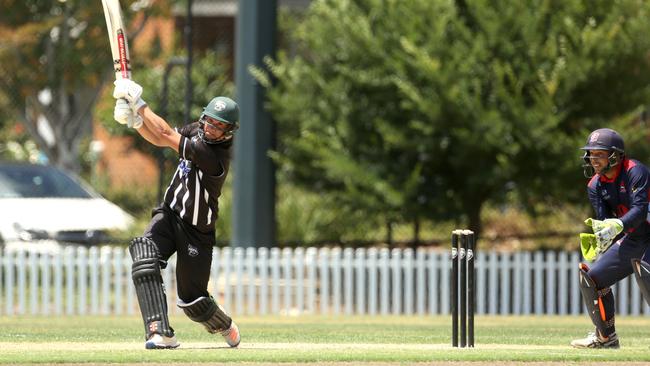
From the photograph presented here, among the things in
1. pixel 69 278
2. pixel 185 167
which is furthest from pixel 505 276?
pixel 185 167

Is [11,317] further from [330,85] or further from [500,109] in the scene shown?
[500,109]

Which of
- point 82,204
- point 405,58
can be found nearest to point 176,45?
point 82,204

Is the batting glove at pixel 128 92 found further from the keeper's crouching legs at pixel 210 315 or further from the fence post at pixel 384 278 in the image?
the fence post at pixel 384 278

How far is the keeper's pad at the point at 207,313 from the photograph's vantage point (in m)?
10.8

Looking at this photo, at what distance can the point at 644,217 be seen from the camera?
11.0 m

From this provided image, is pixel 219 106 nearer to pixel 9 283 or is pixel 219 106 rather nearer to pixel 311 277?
pixel 311 277

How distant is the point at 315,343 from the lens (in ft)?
38.9

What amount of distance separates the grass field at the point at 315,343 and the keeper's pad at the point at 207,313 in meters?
0.19

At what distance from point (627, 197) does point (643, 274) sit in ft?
2.02

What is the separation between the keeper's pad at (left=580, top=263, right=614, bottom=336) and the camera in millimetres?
11359

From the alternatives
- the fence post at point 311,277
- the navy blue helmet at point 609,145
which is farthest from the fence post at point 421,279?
the navy blue helmet at point 609,145

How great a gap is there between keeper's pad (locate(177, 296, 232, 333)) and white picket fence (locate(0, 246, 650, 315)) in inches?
306

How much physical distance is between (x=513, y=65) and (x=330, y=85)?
2523mm

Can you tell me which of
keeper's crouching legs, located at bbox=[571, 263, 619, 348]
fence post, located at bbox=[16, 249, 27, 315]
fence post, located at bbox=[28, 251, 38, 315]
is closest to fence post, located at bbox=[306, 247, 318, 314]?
fence post, located at bbox=[28, 251, 38, 315]
